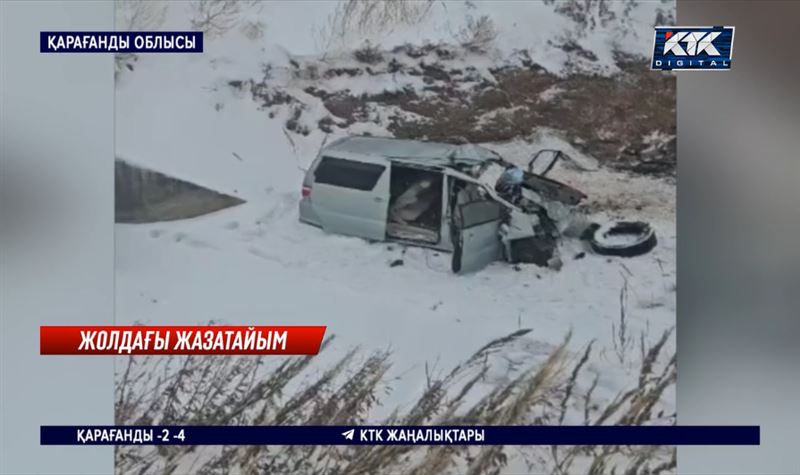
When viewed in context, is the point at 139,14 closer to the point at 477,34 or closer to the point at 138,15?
the point at 138,15

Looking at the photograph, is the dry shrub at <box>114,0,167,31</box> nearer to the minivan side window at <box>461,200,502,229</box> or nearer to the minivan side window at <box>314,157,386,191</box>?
the minivan side window at <box>314,157,386,191</box>

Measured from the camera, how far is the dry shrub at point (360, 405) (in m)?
2.49

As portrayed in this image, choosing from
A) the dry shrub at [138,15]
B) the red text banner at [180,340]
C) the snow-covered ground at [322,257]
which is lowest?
the red text banner at [180,340]

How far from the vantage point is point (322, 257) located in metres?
2.49

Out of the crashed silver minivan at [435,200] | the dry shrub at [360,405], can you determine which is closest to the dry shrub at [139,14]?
the crashed silver minivan at [435,200]

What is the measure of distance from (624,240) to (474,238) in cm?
51

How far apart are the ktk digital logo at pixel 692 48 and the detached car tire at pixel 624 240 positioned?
0.55m

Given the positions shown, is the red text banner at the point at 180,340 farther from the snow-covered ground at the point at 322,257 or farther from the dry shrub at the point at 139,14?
the dry shrub at the point at 139,14

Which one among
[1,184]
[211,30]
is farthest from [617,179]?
[1,184]

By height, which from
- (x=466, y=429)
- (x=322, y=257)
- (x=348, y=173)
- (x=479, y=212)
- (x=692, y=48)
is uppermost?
(x=692, y=48)

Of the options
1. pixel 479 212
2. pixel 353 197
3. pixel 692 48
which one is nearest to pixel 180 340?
pixel 353 197

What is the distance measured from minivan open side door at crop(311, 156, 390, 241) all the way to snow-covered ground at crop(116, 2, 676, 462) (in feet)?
0.16

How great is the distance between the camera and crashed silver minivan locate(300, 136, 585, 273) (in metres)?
2.50

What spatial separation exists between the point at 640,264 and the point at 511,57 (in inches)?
32.6
